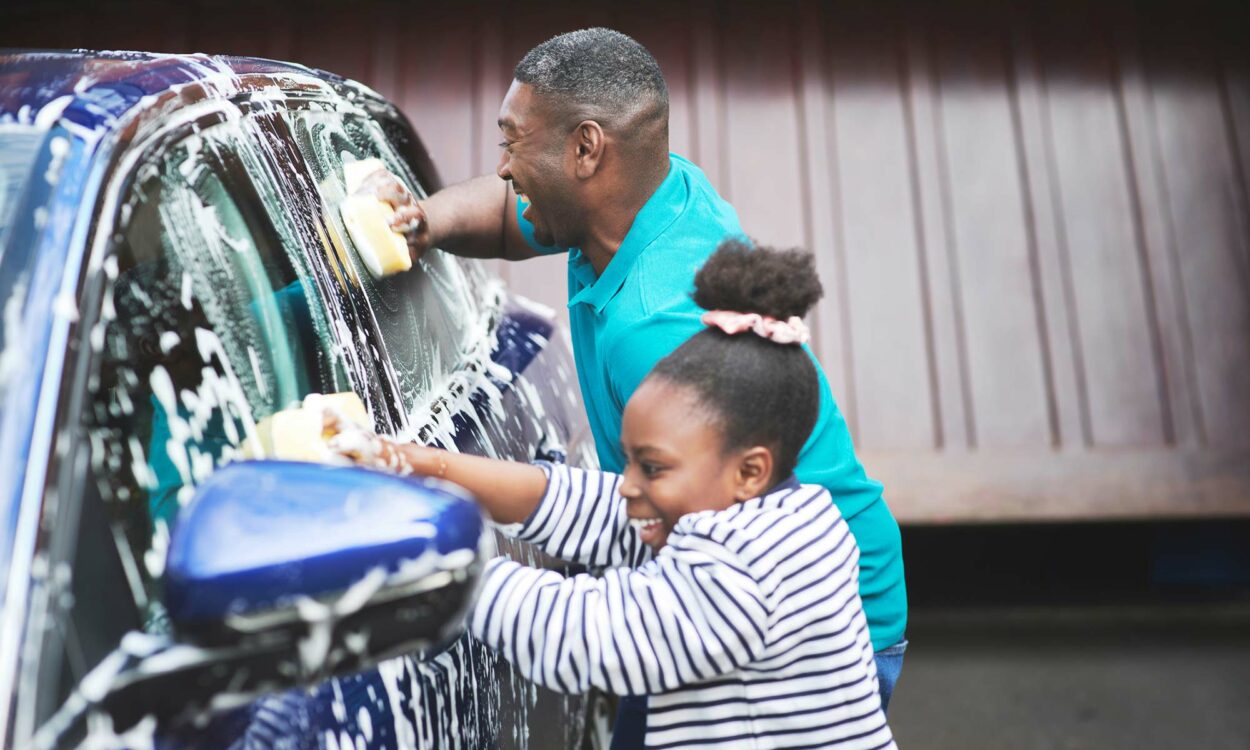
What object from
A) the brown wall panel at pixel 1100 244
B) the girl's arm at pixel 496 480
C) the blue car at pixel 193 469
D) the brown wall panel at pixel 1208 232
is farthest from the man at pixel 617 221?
the brown wall panel at pixel 1208 232

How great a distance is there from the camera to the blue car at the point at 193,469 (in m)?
0.90

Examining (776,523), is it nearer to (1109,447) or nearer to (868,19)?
(1109,447)

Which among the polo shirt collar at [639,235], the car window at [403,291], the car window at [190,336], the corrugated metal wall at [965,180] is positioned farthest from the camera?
the corrugated metal wall at [965,180]

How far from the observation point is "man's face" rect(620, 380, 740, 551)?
140 centimetres

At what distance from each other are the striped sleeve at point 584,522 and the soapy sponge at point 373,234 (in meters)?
0.44

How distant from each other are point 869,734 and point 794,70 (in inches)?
132

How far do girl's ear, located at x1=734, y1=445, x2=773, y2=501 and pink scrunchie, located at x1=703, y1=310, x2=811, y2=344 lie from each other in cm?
15

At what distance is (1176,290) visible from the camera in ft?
13.5

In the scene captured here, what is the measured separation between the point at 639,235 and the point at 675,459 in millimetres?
547

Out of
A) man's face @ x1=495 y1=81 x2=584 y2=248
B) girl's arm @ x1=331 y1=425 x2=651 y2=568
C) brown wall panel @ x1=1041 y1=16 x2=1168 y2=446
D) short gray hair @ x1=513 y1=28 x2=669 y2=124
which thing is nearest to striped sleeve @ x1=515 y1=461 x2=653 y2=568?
girl's arm @ x1=331 y1=425 x2=651 y2=568

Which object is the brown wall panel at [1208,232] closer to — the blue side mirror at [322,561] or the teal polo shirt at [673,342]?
the teal polo shirt at [673,342]

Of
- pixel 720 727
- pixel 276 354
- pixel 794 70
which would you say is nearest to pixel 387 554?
pixel 276 354

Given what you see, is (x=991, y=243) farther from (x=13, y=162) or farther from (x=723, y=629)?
(x=13, y=162)

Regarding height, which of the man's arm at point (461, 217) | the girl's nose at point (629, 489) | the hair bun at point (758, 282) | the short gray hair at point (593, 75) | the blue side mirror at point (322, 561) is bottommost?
the blue side mirror at point (322, 561)
